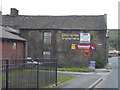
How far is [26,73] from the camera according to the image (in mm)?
9352

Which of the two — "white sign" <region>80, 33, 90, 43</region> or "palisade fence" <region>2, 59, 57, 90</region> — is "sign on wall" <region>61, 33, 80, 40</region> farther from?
"palisade fence" <region>2, 59, 57, 90</region>

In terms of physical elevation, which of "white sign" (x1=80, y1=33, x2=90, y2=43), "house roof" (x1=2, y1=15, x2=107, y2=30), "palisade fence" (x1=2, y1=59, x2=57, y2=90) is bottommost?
A: "palisade fence" (x1=2, y1=59, x2=57, y2=90)

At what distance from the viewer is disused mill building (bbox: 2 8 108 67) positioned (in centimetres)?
3709

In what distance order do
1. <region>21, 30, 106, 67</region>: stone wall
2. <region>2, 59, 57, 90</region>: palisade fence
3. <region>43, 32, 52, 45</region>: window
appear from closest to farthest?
<region>2, 59, 57, 90</region>: palisade fence
<region>21, 30, 106, 67</region>: stone wall
<region>43, 32, 52, 45</region>: window

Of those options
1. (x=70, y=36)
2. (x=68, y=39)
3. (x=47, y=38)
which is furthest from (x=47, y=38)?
(x=70, y=36)

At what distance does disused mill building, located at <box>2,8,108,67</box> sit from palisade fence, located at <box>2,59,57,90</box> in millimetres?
24397

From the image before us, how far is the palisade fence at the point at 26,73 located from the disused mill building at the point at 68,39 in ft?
80.0

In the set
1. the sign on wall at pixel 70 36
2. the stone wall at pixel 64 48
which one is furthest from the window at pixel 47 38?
the sign on wall at pixel 70 36

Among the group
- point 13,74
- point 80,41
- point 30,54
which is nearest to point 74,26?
point 80,41

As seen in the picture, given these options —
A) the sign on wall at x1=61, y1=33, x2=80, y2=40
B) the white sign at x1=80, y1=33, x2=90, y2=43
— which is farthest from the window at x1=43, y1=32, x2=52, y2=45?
the white sign at x1=80, y1=33, x2=90, y2=43

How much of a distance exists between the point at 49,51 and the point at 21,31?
5784mm

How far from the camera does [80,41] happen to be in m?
37.4

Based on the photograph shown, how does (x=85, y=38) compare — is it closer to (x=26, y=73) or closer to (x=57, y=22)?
(x=57, y=22)

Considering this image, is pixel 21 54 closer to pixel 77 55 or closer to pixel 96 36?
pixel 77 55
